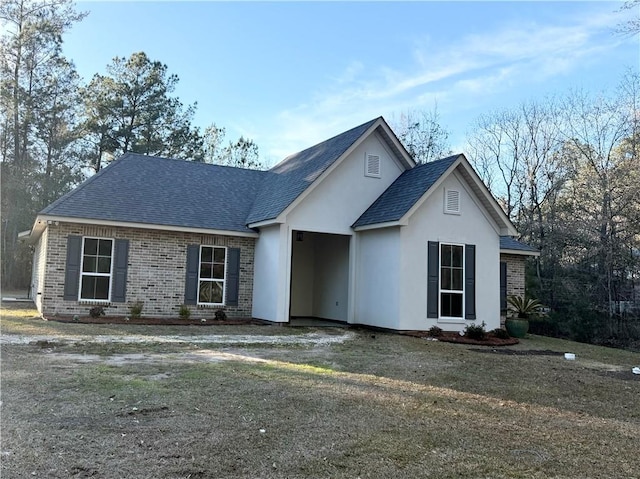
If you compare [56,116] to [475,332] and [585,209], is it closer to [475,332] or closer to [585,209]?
[475,332]

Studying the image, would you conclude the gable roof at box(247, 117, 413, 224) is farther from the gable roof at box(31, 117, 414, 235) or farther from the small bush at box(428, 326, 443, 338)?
the small bush at box(428, 326, 443, 338)

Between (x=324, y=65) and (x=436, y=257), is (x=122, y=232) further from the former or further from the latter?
(x=324, y=65)

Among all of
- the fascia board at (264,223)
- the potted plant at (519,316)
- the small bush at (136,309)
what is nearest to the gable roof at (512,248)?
the potted plant at (519,316)

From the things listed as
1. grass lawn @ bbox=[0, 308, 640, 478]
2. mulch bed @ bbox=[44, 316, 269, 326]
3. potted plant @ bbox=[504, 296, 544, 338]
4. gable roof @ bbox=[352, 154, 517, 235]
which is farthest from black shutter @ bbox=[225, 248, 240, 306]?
potted plant @ bbox=[504, 296, 544, 338]

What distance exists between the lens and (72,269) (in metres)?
13.9

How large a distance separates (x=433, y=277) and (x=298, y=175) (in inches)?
216

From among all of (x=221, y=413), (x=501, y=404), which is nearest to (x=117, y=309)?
(x=221, y=413)

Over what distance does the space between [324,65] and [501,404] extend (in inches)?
631

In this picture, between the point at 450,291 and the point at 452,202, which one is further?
the point at 452,202

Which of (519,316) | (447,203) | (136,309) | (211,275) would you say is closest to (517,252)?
(519,316)

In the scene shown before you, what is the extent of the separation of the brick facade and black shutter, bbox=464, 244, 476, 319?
6790 millimetres

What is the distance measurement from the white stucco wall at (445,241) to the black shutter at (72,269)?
873cm

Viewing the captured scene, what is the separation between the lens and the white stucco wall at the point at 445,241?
13672mm

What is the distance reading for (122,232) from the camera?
14.5 metres
